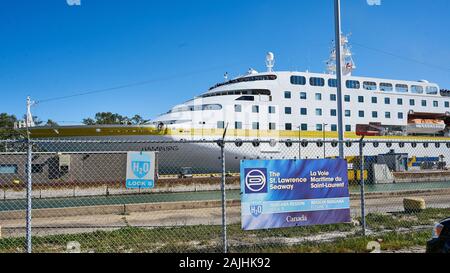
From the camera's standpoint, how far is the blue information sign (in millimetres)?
6672

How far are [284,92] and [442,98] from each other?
26.1 meters

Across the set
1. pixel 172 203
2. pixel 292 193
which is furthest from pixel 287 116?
pixel 292 193

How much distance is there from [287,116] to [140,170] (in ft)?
113

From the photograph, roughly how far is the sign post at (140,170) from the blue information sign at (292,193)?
1.63 meters

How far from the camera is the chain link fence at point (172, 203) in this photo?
7785 millimetres

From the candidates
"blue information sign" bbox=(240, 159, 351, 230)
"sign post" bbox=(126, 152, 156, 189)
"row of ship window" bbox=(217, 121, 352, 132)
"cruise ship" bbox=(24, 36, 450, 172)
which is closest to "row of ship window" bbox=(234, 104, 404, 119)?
"cruise ship" bbox=(24, 36, 450, 172)

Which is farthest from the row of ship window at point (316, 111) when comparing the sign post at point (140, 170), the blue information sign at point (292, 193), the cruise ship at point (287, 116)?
the sign post at point (140, 170)

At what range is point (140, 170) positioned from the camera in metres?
6.64

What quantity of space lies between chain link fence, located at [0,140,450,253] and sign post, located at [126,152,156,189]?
0.62 meters

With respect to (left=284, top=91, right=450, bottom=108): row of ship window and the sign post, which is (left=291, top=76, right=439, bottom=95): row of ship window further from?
the sign post

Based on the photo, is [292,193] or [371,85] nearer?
[292,193]

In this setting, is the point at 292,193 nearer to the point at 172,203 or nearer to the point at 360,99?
the point at 172,203

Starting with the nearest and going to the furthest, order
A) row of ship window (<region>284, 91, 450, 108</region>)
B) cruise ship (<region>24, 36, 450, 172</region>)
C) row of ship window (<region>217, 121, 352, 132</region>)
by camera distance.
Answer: cruise ship (<region>24, 36, 450, 172</region>), row of ship window (<region>217, 121, 352, 132</region>), row of ship window (<region>284, 91, 450, 108</region>)
